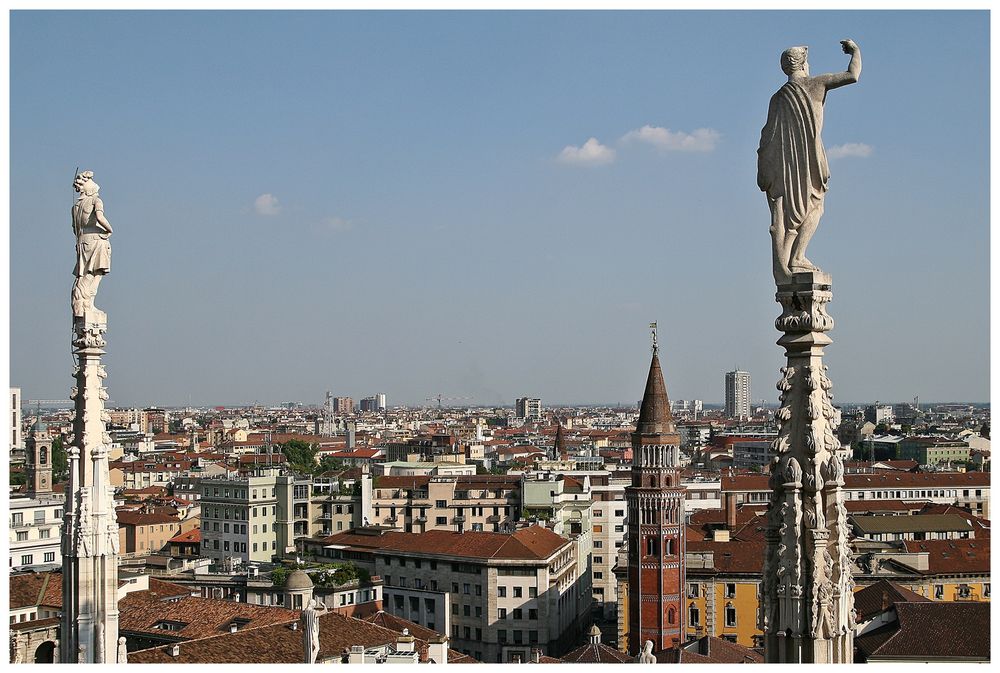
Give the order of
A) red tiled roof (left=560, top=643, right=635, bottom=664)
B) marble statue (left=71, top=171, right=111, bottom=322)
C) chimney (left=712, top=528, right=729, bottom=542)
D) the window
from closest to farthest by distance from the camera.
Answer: marble statue (left=71, top=171, right=111, bottom=322) → red tiled roof (left=560, top=643, right=635, bottom=664) → the window → chimney (left=712, top=528, right=729, bottom=542)

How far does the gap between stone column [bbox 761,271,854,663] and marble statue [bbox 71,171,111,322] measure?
347cm

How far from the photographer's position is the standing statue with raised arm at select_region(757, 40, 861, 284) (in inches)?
164

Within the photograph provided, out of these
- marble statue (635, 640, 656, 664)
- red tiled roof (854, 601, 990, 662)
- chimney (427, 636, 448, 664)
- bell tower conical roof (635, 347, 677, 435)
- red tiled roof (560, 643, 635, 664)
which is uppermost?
bell tower conical roof (635, 347, 677, 435)

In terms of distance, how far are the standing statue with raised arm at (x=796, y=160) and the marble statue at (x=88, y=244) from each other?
3.37 meters

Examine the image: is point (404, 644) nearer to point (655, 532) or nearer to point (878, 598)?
point (878, 598)

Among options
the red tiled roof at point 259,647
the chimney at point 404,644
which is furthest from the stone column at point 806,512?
the chimney at point 404,644

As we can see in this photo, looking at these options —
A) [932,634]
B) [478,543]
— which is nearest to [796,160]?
[932,634]

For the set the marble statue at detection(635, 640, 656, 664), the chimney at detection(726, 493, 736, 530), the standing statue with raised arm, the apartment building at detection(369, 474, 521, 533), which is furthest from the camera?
the apartment building at detection(369, 474, 521, 533)

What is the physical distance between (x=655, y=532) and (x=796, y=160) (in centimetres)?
3614

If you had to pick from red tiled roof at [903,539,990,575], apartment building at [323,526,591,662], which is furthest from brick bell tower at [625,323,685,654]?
red tiled roof at [903,539,990,575]

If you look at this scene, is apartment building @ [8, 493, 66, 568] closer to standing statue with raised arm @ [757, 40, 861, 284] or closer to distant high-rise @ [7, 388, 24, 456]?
distant high-rise @ [7, 388, 24, 456]

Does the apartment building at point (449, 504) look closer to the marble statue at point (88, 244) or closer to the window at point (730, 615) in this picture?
the window at point (730, 615)
